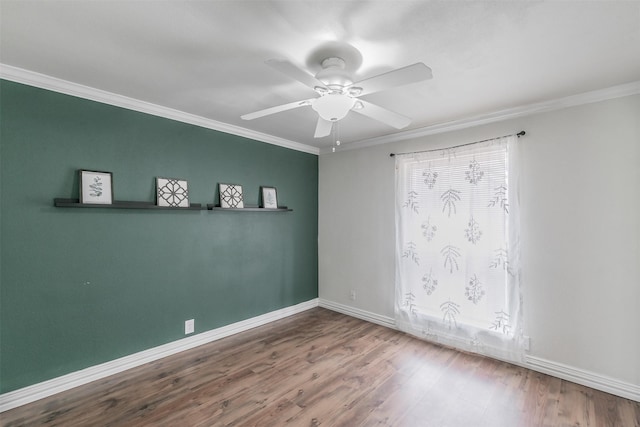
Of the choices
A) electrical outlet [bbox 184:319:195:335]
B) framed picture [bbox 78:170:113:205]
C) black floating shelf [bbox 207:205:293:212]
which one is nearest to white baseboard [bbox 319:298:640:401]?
black floating shelf [bbox 207:205:293:212]

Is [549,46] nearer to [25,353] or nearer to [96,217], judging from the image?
[96,217]

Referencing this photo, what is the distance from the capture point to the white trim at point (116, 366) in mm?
2143

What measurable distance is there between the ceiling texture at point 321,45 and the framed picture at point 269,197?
1.37m

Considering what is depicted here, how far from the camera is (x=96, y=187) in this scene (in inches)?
97.2

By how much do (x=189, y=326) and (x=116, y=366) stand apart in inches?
26.8

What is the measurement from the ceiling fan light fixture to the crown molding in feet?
6.31

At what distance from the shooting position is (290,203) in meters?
4.15

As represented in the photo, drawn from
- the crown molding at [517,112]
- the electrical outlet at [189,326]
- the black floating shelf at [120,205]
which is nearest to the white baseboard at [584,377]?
the crown molding at [517,112]

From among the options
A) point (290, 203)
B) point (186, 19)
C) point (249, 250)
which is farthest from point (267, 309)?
point (186, 19)

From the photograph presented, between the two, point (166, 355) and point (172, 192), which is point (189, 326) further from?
point (172, 192)

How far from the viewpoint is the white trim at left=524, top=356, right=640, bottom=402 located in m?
2.27

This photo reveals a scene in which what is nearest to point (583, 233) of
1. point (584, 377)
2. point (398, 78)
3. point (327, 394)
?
point (584, 377)

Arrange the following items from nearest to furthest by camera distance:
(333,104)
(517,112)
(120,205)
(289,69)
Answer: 1. (289,69)
2. (333,104)
3. (120,205)
4. (517,112)

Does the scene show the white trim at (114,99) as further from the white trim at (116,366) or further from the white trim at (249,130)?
the white trim at (116,366)
